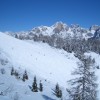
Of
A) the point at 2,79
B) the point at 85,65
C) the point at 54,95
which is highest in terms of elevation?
the point at 85,65

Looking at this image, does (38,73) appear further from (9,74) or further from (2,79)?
(2,79)

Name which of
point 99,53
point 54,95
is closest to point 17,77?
point 54,95

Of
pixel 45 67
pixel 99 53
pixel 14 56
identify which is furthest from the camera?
pixel 99 53

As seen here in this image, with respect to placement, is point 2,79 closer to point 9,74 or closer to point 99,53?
point 9,74

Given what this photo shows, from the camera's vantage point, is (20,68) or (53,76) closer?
(20,68)

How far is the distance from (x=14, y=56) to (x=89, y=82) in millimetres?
31129

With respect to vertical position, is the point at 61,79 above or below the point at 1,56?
below

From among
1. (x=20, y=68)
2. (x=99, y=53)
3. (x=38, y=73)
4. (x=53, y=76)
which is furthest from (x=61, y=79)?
(x=99, y=53)

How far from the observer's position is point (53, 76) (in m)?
50.3

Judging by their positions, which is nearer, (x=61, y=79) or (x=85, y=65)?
(x=85, y=65)

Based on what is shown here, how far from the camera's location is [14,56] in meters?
51.2

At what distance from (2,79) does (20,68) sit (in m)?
11.5

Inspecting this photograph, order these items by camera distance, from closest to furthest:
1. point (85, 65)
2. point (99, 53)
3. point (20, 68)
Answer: point (85, 65)
point (20, 68)
point (99, 53)

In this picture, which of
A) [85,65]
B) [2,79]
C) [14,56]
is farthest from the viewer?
[14,56]
